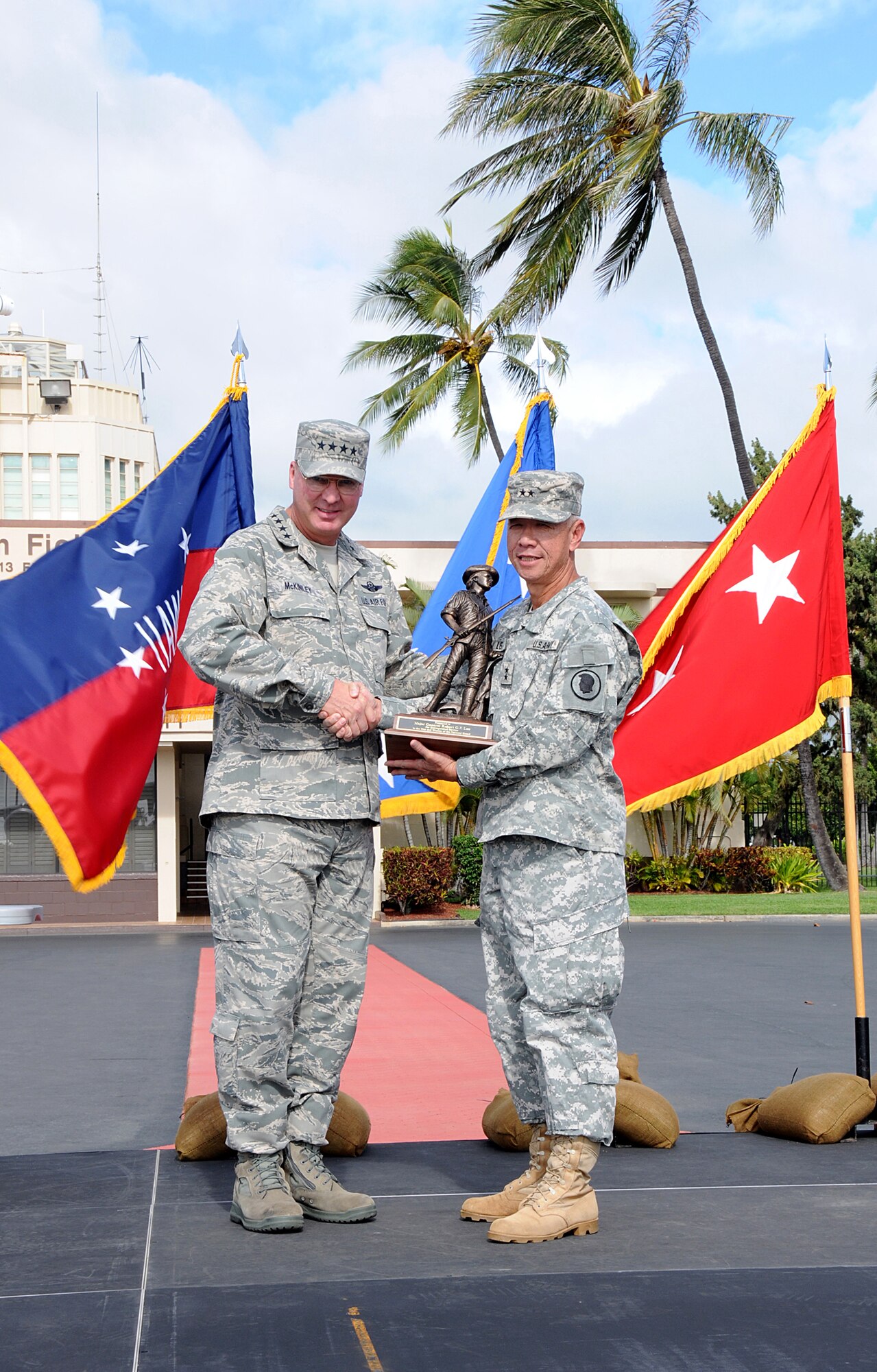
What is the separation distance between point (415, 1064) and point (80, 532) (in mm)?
10306

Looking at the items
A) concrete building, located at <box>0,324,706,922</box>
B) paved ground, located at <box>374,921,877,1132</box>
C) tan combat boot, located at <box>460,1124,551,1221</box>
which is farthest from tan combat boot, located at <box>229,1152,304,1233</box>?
concrete building, located at <box>0,324,706,922</box>

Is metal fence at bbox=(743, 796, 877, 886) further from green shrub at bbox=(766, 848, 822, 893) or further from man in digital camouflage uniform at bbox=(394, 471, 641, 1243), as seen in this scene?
man in digital camouflage uniform at bbox=(394, 471, 641, 1243)

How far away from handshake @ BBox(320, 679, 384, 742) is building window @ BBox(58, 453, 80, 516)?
32.2 meters

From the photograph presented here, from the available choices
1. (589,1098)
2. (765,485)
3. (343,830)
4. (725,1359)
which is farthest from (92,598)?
(725,1359)

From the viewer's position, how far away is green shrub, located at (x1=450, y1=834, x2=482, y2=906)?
20.9 m

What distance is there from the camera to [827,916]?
18578mm

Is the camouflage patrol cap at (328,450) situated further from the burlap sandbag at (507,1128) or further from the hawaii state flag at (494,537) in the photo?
the hawaii state flag at (494,537)

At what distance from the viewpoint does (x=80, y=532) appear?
16.0 metres

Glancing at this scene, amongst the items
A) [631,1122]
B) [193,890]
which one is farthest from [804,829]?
[631,1122]

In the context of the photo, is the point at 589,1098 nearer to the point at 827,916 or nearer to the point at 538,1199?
the point at 538,1199

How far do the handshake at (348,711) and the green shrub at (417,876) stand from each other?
1652cm

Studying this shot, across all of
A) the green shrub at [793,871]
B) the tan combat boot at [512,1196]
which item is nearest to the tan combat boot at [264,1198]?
the tan combat boot at [512,1196]

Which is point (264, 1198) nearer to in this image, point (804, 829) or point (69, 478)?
point (804, 829)

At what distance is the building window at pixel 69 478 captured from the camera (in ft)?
112
